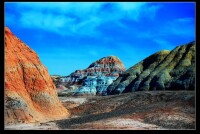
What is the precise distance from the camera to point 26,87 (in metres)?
37.2

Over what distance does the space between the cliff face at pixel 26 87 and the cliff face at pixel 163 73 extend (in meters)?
29.0

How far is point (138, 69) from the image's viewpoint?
89.9 metres

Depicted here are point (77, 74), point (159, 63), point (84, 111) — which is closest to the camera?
point (84, 111)

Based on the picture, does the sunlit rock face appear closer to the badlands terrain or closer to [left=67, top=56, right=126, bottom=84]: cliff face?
[left=67, top=56, right=126, bottom=84]: cliff face

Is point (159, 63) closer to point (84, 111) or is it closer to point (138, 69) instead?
point (138, 69)

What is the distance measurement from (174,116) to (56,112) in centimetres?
1317

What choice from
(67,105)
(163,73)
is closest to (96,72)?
(163,73)

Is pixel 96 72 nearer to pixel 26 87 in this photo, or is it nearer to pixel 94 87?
pixel 94 87

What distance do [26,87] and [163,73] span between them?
4079 cm

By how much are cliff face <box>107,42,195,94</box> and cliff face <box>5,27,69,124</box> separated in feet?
95.1

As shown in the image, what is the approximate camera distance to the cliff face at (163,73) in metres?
65.4

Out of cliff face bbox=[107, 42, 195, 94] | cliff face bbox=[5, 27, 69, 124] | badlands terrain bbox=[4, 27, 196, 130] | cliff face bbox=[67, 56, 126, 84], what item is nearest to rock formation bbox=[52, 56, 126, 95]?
cliff face bbox=[67, 56, 126, 84]

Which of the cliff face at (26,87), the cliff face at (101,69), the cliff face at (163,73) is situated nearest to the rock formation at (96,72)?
the cliff face at (101,69)

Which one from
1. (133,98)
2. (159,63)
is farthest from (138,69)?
(133,98)
